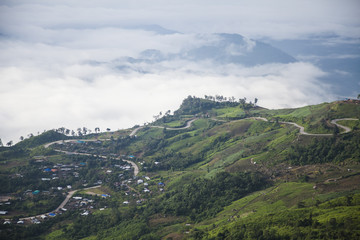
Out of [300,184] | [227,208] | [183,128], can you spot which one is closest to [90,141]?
[183,128]

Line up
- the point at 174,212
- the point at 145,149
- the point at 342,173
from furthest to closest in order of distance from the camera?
the point at 145,149 → the point at 174,212 → the point at 342,173

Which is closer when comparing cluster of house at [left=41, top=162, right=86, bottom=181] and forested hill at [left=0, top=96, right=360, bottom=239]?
forested hill at [left=0, top=96, right=360, bottom=239]

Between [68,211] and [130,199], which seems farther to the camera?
[130,199]

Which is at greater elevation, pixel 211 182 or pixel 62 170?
pixel 62 170

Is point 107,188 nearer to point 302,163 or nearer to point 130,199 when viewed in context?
point 130,199

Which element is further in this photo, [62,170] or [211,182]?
[62,170]

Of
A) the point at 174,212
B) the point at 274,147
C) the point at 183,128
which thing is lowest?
the point at 174,212

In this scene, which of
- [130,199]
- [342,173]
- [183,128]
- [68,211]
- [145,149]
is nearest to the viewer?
[342,173]

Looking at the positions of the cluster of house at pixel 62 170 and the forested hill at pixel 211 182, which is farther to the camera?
the cluster of house at pixel 62 170
